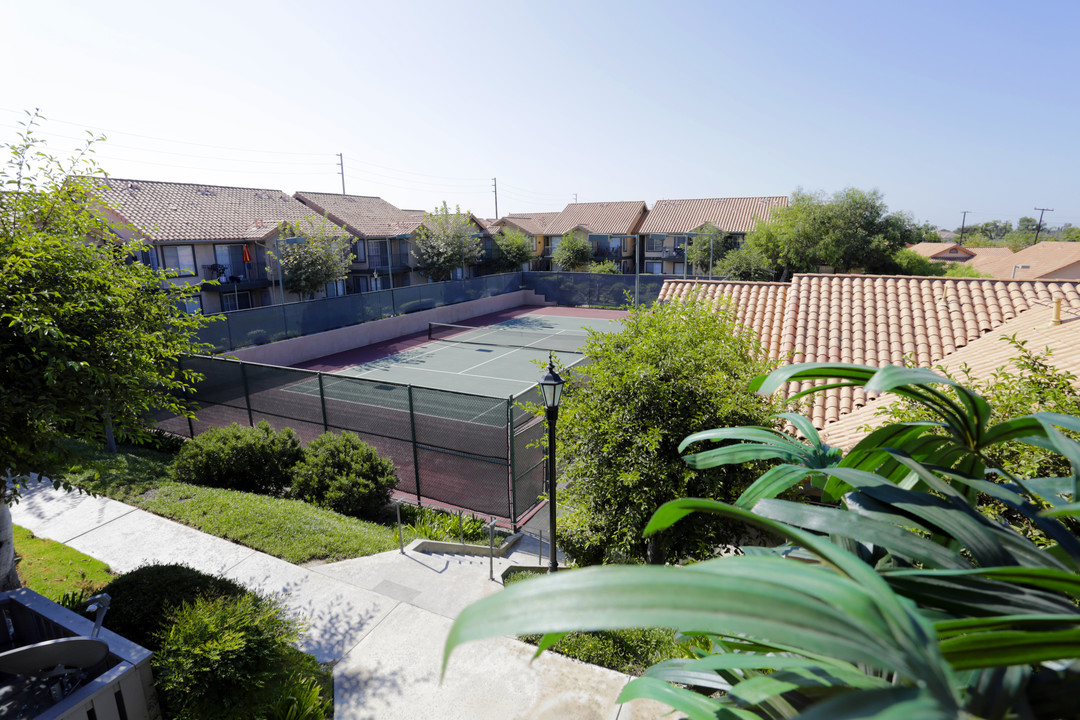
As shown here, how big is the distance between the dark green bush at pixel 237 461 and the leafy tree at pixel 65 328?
4856mm

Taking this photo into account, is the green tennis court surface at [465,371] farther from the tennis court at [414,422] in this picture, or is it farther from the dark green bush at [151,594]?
the dark green bush at [151,594]

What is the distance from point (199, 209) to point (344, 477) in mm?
31384

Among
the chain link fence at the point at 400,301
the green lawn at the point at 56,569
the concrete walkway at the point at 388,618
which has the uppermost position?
the chain link fence at the point at 400,301

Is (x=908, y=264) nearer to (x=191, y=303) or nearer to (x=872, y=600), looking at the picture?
(x=191, y=303)

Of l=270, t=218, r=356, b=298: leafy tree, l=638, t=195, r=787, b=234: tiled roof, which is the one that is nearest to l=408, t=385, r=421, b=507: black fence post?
l=270, t=218, r=356, b=298: leafy tree

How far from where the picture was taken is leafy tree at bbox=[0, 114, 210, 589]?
5.44 metres

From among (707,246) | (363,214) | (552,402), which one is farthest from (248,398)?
(707,246)

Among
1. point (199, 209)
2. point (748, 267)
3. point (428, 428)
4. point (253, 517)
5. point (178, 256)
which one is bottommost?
point (253, 517)

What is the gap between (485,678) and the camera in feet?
20.5

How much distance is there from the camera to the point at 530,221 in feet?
220

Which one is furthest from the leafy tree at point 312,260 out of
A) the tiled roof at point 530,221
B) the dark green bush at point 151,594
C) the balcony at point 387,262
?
the tiled roof at point 530,221

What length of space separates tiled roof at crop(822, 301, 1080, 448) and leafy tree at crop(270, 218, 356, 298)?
93.9 ft

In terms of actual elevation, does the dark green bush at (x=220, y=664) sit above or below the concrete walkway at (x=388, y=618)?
above

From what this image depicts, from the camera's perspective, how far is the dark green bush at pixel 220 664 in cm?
508
